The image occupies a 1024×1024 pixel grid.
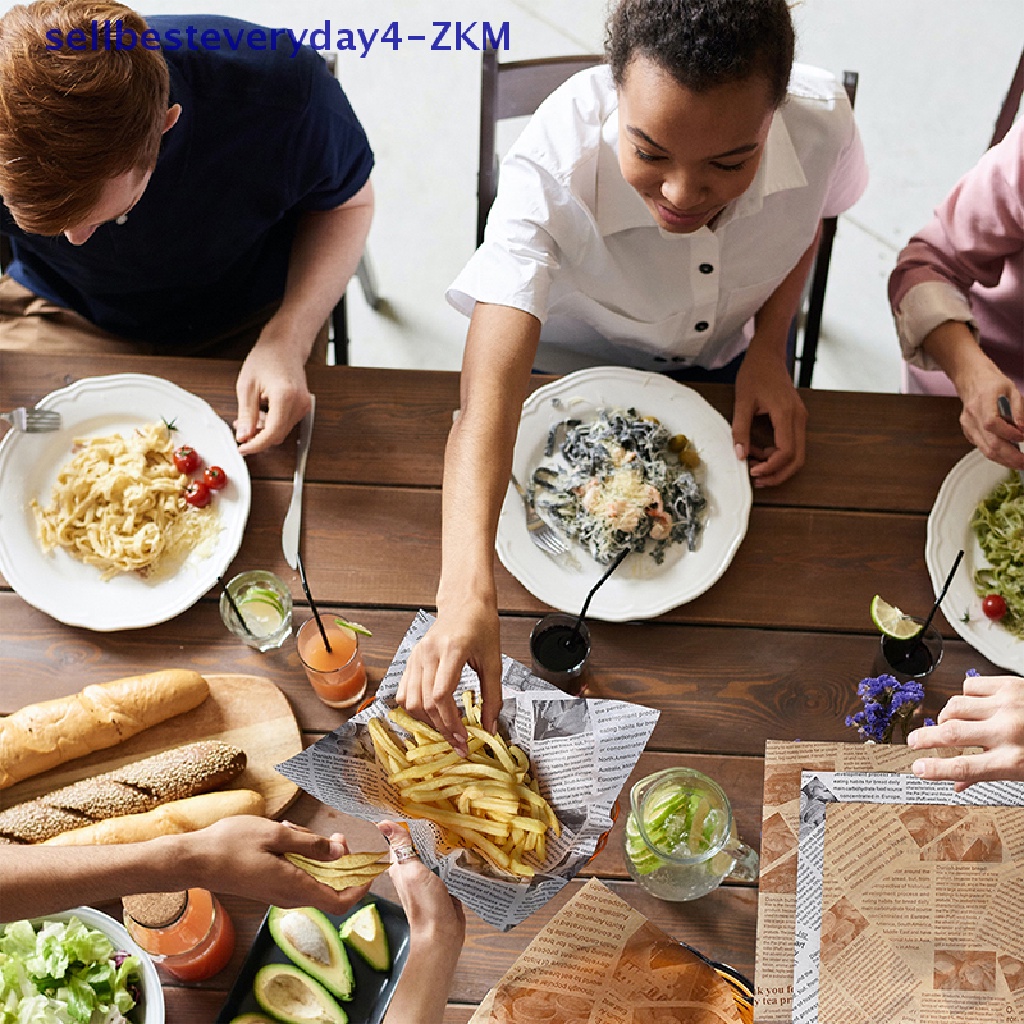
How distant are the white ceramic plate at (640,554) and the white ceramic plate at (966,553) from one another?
368mm

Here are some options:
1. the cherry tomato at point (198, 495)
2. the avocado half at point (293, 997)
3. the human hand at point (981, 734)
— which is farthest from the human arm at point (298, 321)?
the human hand at point (981, 734)

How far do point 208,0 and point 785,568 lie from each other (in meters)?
3.63

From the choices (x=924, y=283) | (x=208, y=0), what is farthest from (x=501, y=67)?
(x=208, y=0)

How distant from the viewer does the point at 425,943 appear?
1.63 meters

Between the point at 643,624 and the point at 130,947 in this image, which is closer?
the point at 130,947

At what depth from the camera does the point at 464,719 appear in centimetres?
168

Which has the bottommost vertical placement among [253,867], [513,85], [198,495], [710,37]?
[253,867]

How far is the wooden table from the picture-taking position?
1807 millimetres

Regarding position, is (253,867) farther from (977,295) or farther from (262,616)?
(977,295)

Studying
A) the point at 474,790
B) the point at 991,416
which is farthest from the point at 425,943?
the point at 991,416

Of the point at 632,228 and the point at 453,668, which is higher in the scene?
the point at 632,228

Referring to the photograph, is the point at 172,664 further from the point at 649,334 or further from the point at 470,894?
the point at 649,334

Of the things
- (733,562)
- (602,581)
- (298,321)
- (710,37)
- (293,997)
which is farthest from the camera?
(298,321)

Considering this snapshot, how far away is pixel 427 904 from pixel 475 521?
633 mm
